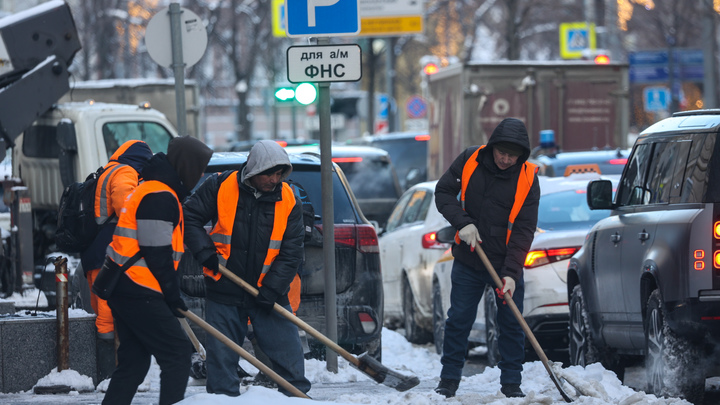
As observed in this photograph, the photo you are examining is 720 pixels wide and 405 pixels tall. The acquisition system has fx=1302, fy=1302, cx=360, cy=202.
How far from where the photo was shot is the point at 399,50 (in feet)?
157

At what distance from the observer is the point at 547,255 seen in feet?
31.9

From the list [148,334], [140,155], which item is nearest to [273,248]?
[148,334]

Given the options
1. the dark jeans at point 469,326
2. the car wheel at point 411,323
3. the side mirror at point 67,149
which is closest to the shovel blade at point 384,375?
the dark jeans at point 469,326

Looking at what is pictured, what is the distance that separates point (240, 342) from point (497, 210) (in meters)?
1.74

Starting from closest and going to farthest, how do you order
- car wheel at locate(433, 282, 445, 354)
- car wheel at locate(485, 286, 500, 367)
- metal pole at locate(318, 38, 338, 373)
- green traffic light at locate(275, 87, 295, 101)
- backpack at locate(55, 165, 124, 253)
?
backpack at locate(55, 165, 124, 253)
metal pole at locate(318, 38, 338, 373)
car wheel at locate(485, 286, 500, 367)
car wheel at locate(433, 282, 445, 354)
green traffic light at locate(275, 87, 295, 101)

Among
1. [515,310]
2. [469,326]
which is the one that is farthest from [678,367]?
[469,326]

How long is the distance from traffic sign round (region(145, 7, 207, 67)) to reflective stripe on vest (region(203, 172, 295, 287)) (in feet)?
13.8

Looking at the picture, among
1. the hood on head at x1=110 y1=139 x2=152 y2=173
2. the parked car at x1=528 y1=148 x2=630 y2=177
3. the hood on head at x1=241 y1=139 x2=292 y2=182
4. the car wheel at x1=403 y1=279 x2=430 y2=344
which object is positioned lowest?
A: the car wheel at x1=403 y1=279 x2=430 y2=344

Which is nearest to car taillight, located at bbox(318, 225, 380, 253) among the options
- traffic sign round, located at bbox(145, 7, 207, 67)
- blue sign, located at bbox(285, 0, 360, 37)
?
blue sign, located at bbox(285, 0, 360, 37)

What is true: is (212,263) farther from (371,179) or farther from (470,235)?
(371,179)

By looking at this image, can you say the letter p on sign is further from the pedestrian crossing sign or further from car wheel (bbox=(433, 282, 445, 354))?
the pedestrian crossing sign

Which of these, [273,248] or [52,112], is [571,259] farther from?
[52,112]

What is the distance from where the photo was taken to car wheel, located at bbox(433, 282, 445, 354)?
11062 millimetres

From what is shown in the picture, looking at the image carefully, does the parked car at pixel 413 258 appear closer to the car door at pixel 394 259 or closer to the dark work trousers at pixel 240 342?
the car door at pixel 394 259
